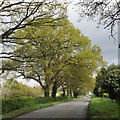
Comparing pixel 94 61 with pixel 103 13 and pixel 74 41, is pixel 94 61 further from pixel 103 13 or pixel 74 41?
pixel 103 13

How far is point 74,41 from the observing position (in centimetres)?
2450

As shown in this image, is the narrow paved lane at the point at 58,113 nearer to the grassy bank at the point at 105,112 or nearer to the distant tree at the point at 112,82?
the grassy bank at the point at 105,112

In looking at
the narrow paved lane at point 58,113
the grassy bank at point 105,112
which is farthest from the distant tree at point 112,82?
the grassy bank at point 105,112

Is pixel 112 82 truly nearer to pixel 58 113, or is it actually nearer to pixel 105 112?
pixel 58 113

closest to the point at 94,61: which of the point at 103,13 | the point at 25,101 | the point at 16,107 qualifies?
the point at 25,101

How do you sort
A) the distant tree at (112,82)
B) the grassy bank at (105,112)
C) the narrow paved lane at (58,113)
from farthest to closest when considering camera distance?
the distant tree at (112,82), the narrow paved lane at (58,113), the grassy bank at (105,112)

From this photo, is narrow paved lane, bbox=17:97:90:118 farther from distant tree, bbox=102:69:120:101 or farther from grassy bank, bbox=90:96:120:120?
distant tree, bbox=102:69:120:101

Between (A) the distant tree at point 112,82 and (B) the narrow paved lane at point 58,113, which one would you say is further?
(A) the distant tree at point 112,82

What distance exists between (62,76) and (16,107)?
15019 millimetres

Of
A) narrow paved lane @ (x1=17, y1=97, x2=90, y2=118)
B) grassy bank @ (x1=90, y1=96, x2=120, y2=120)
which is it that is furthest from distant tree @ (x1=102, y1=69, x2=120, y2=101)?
grassy bank @ (x1=90, y1=96, x2=120, y2=120)

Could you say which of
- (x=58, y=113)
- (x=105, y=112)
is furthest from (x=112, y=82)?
(x=105, y=112)

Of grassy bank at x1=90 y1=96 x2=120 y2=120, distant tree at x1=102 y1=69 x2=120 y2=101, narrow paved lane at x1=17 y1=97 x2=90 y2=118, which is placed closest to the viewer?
grassy bank at x1=90 y1=96 x2=120 y2=120

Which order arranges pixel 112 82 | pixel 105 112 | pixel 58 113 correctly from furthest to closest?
pixel 112 82, pixel 58 113, pixel 105 112

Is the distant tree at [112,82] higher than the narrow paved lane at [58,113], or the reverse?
the distant tree at [112,82]
